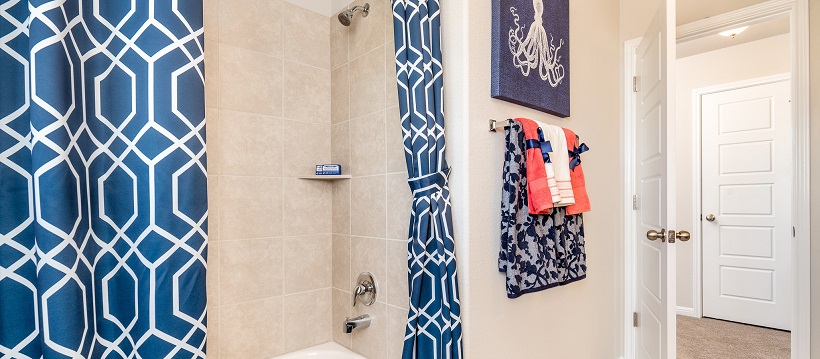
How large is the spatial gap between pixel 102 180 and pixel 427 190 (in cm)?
88

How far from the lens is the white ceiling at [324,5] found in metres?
1.87

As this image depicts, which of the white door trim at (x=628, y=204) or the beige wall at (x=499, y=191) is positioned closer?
the beige wall at (x=499, y=191)

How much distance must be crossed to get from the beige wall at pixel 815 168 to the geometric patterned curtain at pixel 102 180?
2813 mm

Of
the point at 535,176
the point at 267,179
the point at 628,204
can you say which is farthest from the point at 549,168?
the point at 628,204

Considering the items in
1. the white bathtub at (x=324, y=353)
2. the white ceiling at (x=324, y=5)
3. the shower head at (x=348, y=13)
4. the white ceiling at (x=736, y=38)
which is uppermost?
the white ceiling at (x=736, y=38)

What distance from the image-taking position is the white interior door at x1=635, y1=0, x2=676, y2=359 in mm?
1778

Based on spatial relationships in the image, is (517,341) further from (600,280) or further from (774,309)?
(774,309)

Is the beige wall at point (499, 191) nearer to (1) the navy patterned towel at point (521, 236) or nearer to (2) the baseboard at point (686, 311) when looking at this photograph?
(1) the navy patterned towel at point (521, 236)

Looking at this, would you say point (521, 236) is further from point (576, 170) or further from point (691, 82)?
point (691, 82)

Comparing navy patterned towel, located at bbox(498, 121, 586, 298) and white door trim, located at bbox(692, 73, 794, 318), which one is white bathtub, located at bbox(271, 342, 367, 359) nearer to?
navy patterned towel, located at bbox(498, 121, 586, 298)

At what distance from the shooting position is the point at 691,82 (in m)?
3.93

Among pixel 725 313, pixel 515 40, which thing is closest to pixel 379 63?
pixel 515 40

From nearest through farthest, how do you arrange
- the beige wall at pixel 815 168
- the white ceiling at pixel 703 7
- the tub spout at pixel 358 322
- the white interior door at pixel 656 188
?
the tub spout at pixel 358 322 → the white interior door at pixel 656 188 → the beige wall at pixel 815 168 → the white ceiling at pixel 703 7

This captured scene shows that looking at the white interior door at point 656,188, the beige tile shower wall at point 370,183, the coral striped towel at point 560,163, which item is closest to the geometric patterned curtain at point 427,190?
the beige tile shower wall at point 370,183
